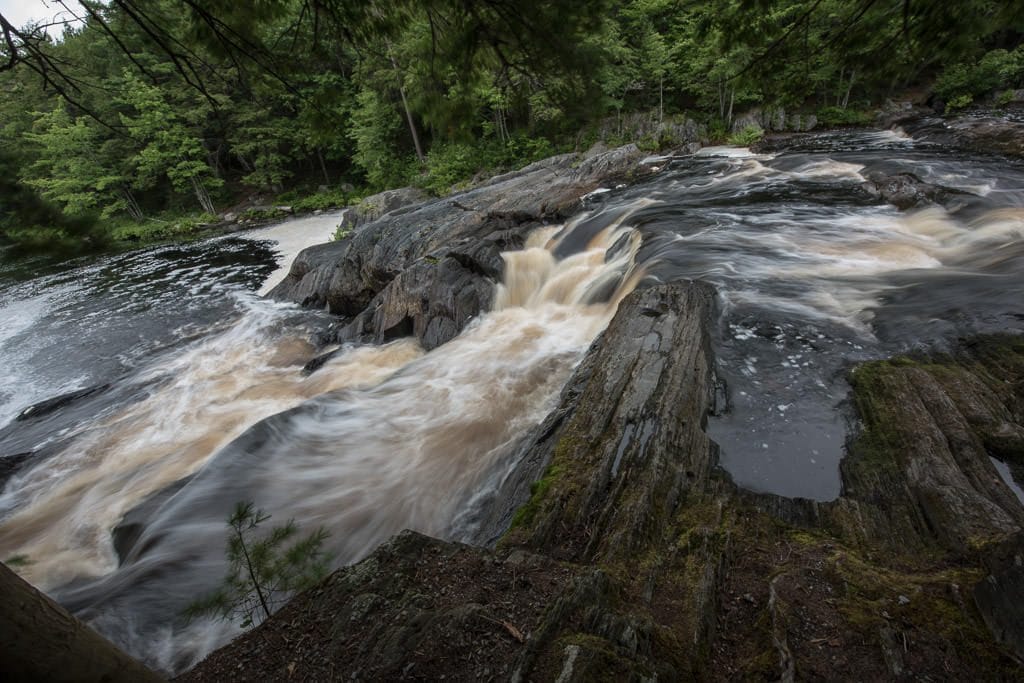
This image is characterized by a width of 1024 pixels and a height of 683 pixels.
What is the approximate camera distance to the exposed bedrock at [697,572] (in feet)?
7.06

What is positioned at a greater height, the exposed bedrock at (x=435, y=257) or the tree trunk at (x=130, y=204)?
Result: the tree trunk at (x=130, y=204)

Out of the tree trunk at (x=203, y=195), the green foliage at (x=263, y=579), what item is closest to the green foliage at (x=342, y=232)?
the green foliage at (x=263, y=579)

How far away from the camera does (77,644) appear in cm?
127

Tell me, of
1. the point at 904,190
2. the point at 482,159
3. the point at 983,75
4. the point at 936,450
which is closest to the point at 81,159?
the point at 482,159

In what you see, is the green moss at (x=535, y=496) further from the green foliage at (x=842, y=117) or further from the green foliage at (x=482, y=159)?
the green foliage at (x=842, y=117)

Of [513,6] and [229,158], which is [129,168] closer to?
[229,158]

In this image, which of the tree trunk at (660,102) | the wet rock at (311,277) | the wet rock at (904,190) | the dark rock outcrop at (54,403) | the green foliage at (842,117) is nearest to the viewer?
the dark rock outcrop at (54,403)

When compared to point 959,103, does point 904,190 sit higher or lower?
lower

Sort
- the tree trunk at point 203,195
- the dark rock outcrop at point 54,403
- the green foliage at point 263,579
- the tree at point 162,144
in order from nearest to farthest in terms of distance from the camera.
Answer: the green foliage at point 263,579 → the dark rock outcrop at point 54,403 → the tree at point 162,144 → the tree trunk at point 203,195

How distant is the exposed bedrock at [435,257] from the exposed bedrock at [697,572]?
234 inches

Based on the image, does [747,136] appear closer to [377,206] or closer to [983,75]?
[983,75]

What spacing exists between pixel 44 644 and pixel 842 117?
3221 cm

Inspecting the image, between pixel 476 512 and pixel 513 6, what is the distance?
439 cm

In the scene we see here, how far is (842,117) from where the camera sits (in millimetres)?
24141
